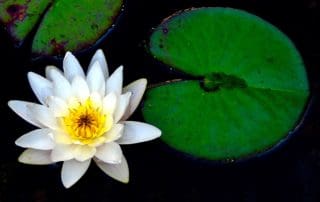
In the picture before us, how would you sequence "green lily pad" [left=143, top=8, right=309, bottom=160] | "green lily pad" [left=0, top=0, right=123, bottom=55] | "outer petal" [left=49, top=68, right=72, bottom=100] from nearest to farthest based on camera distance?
"outer petal" [left=49, top=68, right=72, bottom=100], "green lily pad" [left=143, top=8, right=309, bottom=160], "green lily pad" [left=0, top=0, right=123, bottom=55]

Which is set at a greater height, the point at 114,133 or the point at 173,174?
the point at 114,133

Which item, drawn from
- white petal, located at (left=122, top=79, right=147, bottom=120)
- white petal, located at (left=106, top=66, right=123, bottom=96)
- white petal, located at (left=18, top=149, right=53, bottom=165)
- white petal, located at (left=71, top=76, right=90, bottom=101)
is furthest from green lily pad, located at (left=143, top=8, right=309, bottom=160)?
white petal, located at (left=18, top=149, right=53, bottom=165)

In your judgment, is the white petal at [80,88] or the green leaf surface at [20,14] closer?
the white petal at [80,88]

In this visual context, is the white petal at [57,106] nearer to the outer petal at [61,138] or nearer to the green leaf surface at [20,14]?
the outer petal at [61,138]

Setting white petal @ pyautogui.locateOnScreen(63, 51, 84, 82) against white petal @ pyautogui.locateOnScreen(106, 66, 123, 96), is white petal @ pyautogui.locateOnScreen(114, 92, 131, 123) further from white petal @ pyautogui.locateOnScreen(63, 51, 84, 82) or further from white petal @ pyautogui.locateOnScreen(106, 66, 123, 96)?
white petal @ pyautogui.locateOnScreen(63, 51, 84, 82)

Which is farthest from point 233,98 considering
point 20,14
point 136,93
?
point 20,14

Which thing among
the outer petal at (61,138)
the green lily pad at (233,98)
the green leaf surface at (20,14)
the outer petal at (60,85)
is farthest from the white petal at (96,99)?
the green leaf surface at (20,14)

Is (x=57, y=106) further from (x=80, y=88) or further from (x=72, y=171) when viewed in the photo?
(x=72, y=171)
